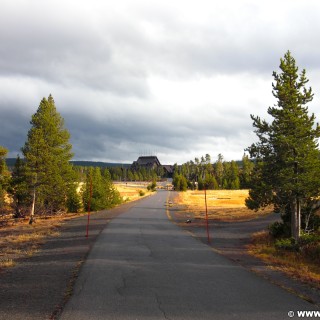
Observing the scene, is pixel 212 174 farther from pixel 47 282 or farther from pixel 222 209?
pixel 47 282

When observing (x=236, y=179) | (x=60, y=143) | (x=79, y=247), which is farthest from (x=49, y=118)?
(x=236, y=179)

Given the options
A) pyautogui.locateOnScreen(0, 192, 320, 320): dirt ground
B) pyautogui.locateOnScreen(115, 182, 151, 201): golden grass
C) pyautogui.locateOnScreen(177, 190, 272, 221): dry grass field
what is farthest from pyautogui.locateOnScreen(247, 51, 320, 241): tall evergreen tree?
pyautogui.locateOnScreen(115, 182, 151, 201): golden grass

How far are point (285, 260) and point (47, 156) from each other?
23350 mm

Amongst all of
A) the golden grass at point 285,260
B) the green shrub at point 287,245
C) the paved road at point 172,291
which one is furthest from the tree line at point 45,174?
the paved road at point 172,291

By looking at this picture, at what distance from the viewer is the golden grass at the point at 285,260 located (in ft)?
36.1

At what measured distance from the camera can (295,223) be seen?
19.5 meters

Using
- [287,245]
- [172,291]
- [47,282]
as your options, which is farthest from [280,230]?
[47,282]

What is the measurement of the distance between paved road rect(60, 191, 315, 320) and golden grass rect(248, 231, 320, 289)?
1.59 meters

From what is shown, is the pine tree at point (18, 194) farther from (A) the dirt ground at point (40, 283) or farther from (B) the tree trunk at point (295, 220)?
(B) the tree trunk at point (295, 220)

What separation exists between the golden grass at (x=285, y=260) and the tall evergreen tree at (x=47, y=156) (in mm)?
19530

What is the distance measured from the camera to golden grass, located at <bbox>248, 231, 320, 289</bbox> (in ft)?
36.1

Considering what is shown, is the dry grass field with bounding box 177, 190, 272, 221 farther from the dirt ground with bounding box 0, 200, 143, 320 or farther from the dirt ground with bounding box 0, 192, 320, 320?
the dirt ground with bounding box 0, 200, 143, 320

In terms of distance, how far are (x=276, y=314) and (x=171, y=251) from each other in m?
8.93

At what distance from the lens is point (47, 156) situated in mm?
31469
